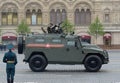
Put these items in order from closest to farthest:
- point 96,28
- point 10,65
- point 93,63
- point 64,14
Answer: point 10,65 < point 93,63 < point 96,28 < point 64,14

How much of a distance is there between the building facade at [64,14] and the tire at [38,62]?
162 ft

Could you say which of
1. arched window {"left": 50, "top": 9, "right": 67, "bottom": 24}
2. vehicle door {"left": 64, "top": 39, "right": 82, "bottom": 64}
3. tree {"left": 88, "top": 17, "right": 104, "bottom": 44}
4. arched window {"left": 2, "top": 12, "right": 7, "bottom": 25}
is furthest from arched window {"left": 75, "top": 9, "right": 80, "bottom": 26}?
vehicle door {"left": 64, "top": 39, "right": 82, "bottom": 64}

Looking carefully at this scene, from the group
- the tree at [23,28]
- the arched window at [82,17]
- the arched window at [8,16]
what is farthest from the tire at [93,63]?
the arched window at [8,16]

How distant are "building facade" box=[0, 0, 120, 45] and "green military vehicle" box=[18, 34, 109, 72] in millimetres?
49133

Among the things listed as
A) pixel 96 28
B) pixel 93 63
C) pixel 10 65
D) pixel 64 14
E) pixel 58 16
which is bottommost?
pixel 93 63

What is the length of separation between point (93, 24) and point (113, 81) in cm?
5282

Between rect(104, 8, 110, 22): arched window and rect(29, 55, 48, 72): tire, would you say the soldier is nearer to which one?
rect(29, 55, 48, 72): tire

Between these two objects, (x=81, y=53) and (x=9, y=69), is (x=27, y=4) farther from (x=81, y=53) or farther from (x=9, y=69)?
(x=9, y=69)

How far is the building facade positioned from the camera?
7631 cm

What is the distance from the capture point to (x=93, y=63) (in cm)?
2686

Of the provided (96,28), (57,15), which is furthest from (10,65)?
(57,15)

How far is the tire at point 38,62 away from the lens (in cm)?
2689

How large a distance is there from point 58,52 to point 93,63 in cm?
199

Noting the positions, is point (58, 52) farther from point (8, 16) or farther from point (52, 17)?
point (8, 16)
